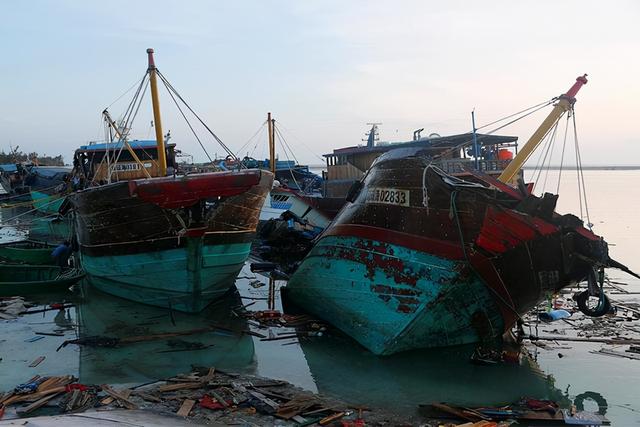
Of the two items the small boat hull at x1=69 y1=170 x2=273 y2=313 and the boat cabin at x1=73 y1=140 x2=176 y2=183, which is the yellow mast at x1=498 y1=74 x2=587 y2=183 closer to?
the small boat hull at x1=69 y1=170 x2=273 y2=313

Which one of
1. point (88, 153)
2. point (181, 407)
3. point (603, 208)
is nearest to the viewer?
point (181, 407)

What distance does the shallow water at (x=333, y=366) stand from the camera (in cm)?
723

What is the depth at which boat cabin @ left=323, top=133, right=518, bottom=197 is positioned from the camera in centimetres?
2152

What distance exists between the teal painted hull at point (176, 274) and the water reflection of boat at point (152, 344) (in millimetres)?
302

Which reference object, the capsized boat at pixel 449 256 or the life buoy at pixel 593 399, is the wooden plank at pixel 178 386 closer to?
the capsized boat at pixel 449 256

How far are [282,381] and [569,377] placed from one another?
4.42 m

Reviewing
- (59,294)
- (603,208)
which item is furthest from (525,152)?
(603,208)

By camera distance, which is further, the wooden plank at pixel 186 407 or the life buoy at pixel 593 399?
the life buoy at pixel 593 399

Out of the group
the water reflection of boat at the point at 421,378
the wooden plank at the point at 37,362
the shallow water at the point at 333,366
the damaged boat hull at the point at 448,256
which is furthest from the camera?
the wooden plank at the point at 37,362

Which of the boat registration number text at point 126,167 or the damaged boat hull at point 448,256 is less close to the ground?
the boat registration number text at point 126,167

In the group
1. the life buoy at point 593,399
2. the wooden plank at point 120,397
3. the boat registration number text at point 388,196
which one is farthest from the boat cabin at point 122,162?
the life buoy at point 593,399

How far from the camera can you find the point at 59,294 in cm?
1316

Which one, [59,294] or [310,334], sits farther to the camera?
[59,294]

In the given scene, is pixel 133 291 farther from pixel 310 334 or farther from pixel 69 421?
pixel 69 421
